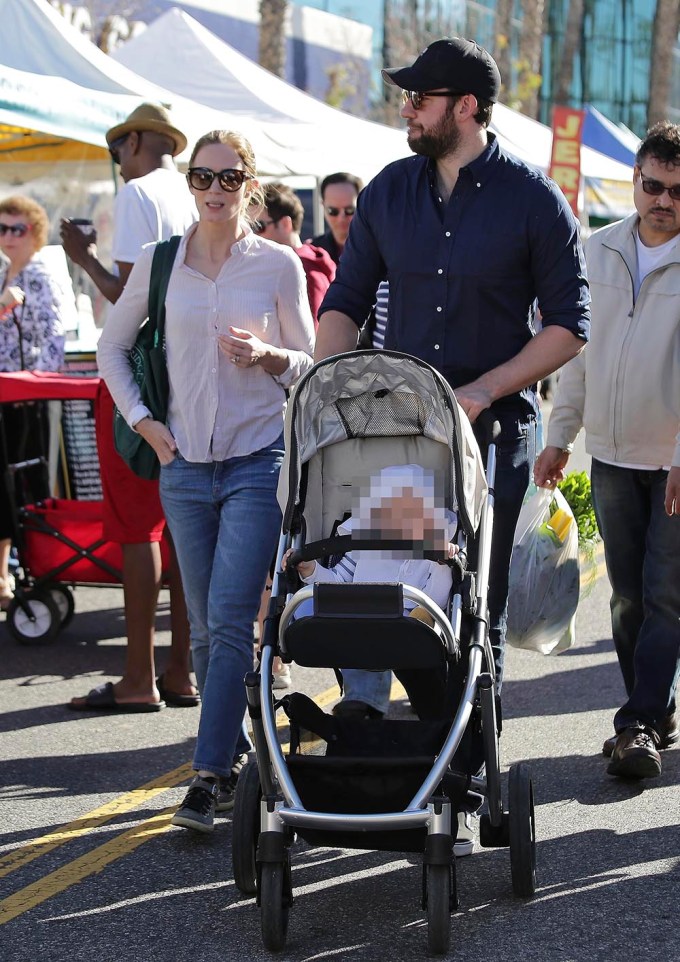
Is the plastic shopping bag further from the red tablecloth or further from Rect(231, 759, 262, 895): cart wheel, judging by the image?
the red tablecloth

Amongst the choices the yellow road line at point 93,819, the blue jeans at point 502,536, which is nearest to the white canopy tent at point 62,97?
the yellow road line at point 93,819

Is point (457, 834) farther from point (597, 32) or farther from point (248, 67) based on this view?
point (597, 32)

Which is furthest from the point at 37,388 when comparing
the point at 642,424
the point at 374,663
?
the point at 374,663

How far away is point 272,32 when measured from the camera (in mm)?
23219

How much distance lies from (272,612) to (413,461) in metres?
0.61

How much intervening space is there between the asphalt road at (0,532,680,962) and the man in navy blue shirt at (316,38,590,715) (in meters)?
0.63

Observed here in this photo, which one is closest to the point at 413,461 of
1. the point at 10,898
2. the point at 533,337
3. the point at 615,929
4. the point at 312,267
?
the point at 533,337

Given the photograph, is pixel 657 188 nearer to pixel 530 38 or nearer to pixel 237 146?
pixel 237 146

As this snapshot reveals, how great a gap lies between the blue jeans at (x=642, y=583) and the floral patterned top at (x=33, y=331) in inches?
154

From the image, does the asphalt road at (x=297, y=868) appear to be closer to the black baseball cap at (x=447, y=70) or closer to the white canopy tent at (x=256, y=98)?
the black baseball cap at (x=447, y=70)

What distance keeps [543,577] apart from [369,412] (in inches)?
54.9

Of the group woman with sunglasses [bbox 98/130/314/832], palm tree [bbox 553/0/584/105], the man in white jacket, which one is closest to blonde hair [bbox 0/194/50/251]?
woman with sunglasses [bbox 98/130/314/832]

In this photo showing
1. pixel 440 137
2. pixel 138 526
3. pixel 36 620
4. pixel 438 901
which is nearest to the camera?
pixel 438 901

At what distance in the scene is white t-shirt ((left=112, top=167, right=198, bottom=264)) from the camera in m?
6.52
